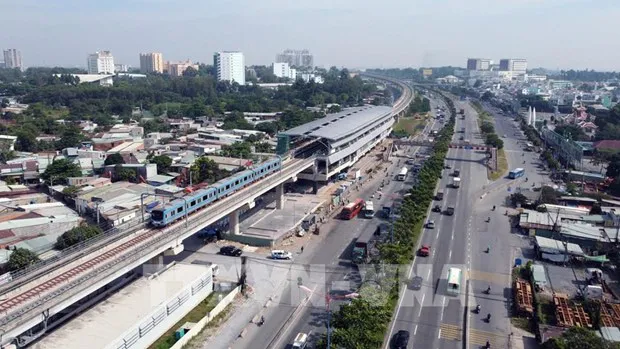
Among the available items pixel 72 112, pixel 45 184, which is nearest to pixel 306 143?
pixel 45 184

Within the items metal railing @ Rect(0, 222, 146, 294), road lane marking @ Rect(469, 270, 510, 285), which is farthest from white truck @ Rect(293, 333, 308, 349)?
road lane marking @ Rect(469, 270, 510, 285)

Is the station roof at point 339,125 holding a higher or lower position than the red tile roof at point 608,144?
higher

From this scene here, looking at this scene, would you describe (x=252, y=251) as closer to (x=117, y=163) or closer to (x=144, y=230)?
(x=144, y=230)

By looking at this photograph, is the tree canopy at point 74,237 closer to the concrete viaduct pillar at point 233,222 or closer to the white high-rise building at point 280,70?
Answer: the concrete viaduct pillar at point 233,222

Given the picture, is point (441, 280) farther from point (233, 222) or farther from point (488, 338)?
point (233, 222)

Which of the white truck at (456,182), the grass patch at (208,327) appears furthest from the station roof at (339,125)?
the grass patch at (208,327)

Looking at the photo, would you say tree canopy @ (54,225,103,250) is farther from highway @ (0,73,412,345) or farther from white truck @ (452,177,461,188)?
white truck @ (452,177,461,188)
